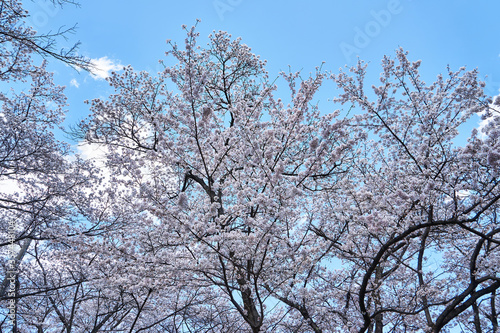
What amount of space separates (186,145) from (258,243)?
3.16 m

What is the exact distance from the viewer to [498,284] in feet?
11.7

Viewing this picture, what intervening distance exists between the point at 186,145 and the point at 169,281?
114 inches

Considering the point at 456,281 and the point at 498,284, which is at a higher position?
the point at 456,281

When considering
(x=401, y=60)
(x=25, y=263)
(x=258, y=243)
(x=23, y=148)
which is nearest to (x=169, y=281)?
Answer: (x=258, y=243)

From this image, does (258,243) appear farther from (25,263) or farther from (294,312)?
(25,263)

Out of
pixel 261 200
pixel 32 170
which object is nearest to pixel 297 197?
pixel 261 200

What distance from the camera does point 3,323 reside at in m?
8.68

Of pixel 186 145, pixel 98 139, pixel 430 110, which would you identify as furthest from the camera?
pixel 98 139

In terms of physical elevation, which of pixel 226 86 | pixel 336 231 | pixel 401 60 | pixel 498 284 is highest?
pixel 226 86

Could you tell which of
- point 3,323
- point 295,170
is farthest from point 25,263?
point 295,170

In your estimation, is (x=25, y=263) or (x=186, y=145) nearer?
(x=186, y=145)

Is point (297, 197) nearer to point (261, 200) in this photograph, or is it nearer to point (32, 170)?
point (261, 200)

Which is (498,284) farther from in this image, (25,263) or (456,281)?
(25,263)

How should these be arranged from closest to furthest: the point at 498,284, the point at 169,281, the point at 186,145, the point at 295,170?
the point at 498,284
the point at 169,281
the point at 186,145
the point at 295,170
